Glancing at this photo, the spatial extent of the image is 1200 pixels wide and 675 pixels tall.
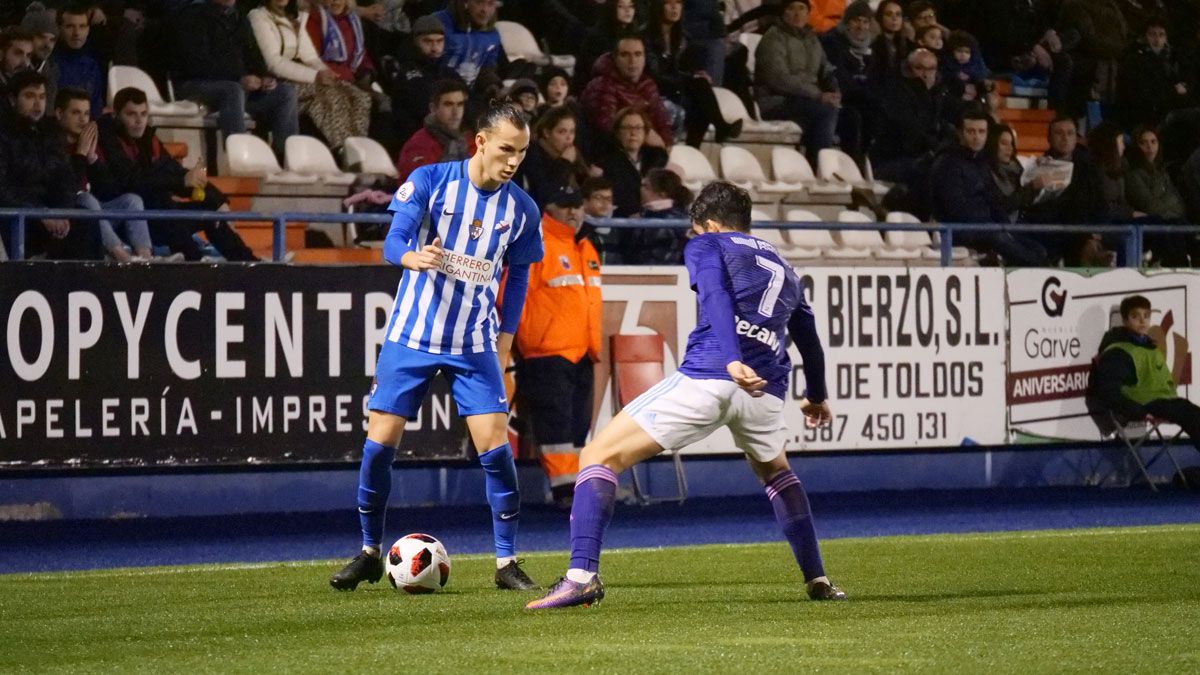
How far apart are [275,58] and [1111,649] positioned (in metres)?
10.7

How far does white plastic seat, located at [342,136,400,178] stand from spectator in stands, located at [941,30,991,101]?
6.84m

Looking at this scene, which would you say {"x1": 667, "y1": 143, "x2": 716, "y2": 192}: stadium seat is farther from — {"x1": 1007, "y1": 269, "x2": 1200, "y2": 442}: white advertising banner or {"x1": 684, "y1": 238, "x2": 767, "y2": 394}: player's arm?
{"x1": 684, "y1": 238, "x2": 767, "y2": 394}: player's arm

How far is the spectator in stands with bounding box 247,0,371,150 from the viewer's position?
15.6 metres

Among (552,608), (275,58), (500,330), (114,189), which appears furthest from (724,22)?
(552,608)

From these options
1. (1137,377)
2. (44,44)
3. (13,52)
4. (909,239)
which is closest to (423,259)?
(13,52)

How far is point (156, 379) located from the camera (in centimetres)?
1261

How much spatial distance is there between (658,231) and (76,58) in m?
4.56

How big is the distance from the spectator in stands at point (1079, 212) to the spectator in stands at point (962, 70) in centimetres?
237

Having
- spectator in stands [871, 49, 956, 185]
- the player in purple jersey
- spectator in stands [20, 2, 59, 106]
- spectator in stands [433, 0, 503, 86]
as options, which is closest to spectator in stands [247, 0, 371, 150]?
spectator in stands [433, 0, 503, 86]

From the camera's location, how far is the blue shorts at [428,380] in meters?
8.59

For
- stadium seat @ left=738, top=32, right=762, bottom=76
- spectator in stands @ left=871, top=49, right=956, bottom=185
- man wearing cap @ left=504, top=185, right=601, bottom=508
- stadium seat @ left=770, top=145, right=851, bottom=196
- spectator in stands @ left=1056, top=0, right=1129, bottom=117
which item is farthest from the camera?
spectator in stands @ left=1056, top=0, right=1129, bottom=117

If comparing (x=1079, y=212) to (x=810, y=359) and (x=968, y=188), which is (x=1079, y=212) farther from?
(x=810, y=359)

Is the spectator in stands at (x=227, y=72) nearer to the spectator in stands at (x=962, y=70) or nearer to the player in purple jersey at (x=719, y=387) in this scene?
the spectator in stands at (x=962, y=70)

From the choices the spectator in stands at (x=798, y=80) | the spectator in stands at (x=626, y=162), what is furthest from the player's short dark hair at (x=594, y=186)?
the spectator in stands at (x=798, y=80)
